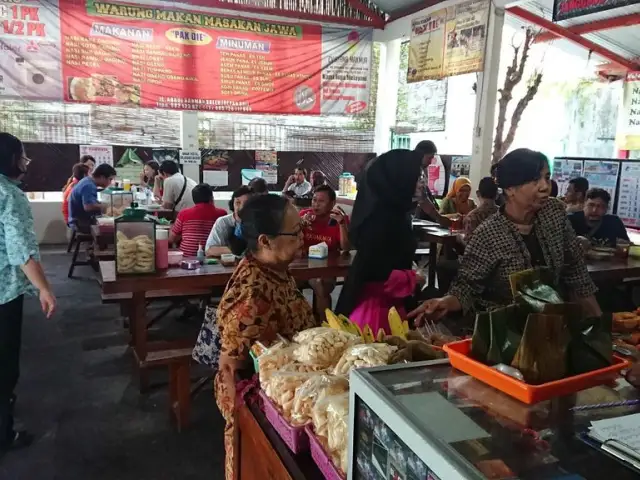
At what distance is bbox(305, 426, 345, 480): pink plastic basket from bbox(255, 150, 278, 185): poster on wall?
7.87 metres

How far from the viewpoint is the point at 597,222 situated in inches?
183

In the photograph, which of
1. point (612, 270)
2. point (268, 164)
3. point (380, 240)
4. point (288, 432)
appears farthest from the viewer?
point (268, 164)

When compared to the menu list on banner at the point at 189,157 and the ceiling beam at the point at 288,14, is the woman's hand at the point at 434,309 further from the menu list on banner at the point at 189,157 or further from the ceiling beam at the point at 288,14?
the ceiling beam at the point at 288,14

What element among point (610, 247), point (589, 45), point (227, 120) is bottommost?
point (610, 247)

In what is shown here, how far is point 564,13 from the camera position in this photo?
18.2 ft

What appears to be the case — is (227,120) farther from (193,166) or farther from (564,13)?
(564,13)

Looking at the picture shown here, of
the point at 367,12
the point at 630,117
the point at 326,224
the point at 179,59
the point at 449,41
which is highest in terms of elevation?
the point at 367,12

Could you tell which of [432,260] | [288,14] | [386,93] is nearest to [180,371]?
[432,260]

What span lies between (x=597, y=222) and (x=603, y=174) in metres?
2.60

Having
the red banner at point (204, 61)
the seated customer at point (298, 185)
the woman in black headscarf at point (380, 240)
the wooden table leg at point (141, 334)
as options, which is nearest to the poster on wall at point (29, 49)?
the red banner at point (204, 61)

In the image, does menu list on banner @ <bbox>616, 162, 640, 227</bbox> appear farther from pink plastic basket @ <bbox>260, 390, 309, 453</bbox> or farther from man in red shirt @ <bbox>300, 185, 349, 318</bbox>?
pink plastic basket @ <bbox>260, 390, 309, 453</bbox>

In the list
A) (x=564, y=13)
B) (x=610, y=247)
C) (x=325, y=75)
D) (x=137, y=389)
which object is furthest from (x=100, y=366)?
(x=325, y=75)

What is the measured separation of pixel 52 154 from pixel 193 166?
2.03m

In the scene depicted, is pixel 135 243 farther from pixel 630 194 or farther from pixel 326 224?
pixel 630 194
